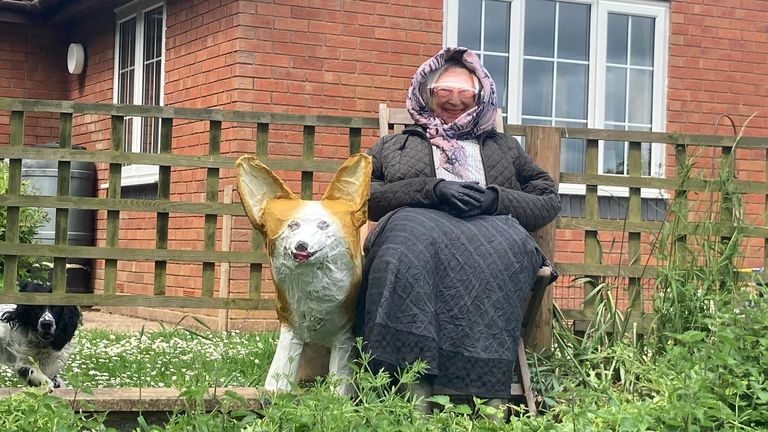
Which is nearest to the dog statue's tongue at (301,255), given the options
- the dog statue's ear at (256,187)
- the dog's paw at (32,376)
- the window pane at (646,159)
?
the dog statue's ear at (256,187)

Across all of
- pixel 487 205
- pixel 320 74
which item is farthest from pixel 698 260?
pixel 320 74

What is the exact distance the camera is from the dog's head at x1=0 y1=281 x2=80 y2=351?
201 inches

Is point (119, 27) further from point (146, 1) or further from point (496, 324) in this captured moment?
point (496, 324)

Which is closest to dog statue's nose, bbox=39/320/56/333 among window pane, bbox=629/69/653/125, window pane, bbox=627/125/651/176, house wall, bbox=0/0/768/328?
house wall, bbox=0/0/768/328

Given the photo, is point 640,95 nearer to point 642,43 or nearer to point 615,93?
point 615,93

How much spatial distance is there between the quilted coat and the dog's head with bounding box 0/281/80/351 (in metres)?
1.62

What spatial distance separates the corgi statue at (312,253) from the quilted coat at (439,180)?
15.0 inches

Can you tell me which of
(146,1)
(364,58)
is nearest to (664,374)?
(364,58)

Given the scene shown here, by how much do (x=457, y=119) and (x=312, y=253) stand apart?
1169 millimetres

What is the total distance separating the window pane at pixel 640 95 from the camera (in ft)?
31.6

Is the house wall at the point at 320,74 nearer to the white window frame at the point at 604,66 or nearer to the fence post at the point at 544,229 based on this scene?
the white window frame at the point at 604,66

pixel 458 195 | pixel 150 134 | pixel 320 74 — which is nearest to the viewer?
pixel 458 195

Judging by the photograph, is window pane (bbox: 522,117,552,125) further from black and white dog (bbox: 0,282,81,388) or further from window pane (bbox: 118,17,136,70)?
black and white dog (bbox: 0,282,81,388)

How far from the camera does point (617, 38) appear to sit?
9.62 meters
